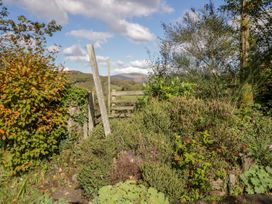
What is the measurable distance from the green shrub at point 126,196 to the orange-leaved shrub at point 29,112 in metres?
3.06

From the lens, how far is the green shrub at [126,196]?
155 inches

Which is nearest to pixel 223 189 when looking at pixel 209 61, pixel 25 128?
pixel 25 128

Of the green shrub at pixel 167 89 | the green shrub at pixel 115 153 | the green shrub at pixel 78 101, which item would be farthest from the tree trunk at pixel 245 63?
the green shrub at pixel 78 101

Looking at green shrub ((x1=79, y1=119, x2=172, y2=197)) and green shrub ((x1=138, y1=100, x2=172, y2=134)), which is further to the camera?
green shrub ((x1=138, y1=100, x2=172, y2=134))

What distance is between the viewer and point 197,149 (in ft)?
17.0

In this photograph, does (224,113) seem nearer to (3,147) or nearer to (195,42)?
(3,147)

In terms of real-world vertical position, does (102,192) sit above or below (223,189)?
above

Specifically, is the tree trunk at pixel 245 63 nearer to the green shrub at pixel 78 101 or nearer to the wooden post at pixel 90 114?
the wooden post at pixel 90 114

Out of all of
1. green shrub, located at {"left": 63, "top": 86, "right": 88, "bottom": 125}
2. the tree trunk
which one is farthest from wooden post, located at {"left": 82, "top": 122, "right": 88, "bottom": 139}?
the tree trunk

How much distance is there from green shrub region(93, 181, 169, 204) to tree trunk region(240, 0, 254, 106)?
6.03 m

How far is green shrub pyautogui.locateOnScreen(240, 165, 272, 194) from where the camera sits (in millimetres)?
4979

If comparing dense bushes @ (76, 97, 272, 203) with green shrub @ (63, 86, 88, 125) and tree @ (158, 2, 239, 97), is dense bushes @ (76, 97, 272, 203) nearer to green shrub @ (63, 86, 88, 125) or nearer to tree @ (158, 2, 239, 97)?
green shrub @ (63, 86, 88, 125)

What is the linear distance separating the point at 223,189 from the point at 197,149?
874mm

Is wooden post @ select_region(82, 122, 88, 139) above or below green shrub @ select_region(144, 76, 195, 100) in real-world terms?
below
